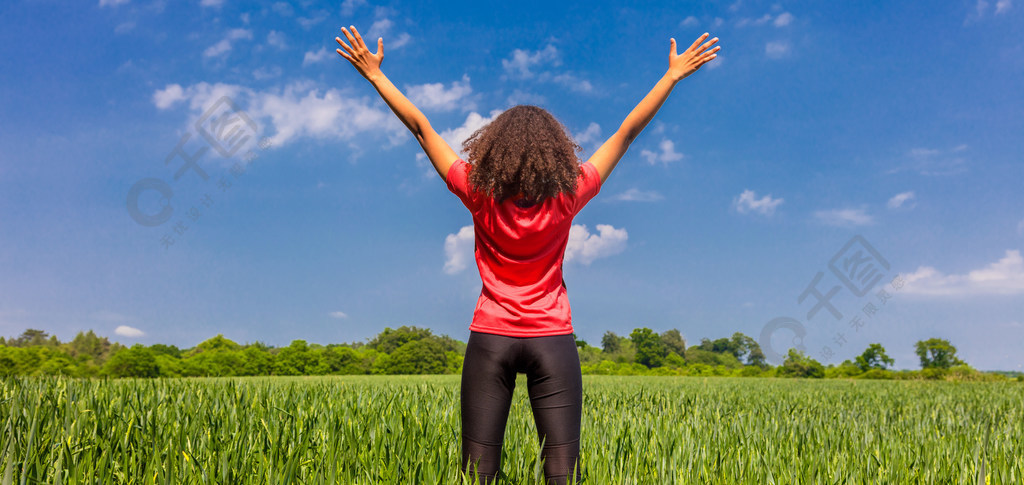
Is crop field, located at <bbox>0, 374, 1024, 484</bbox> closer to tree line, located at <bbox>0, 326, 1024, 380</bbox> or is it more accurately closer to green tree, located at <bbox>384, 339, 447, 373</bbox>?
tree line, located at <bbox>0, 326, 1024, 380</bbox>

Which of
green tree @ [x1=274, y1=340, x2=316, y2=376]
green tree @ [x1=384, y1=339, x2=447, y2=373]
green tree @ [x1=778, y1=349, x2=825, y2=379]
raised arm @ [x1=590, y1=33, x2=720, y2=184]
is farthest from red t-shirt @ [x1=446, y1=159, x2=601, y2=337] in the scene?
green tree @ [x1=778, y1=349, x2=825, y2=379]

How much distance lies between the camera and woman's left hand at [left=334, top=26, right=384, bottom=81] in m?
2.95

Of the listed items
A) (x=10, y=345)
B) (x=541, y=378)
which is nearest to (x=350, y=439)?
(x=541, y=378)

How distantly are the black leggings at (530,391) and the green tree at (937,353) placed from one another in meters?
57.9

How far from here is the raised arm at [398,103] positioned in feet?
8.82

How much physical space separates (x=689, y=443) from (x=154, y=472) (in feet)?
11.0

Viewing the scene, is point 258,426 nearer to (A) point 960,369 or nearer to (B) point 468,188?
Result: (B) point 468,188

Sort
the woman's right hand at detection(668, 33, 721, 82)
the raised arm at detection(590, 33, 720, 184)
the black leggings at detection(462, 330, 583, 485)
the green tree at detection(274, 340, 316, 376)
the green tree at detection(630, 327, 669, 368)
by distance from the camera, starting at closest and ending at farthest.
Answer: the black leggings at detection(462, 330, 583, 485), the raised arm at detection(590, 33, 720, 184), the woman's right hand at detection(668, 33, 721, 82), the green tree at detection(274, 340, 316, 376), the green tree at detection(630, 327, 669, 368)

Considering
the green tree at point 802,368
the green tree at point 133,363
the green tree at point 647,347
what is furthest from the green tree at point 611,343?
the green tree at point 133,363

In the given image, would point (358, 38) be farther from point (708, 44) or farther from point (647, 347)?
point (647, 347)

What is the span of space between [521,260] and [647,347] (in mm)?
46442

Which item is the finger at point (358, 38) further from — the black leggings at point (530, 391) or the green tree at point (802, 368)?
the green tree at point (802, 368)

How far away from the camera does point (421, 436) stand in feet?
13.2

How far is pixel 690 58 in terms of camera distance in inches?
115
